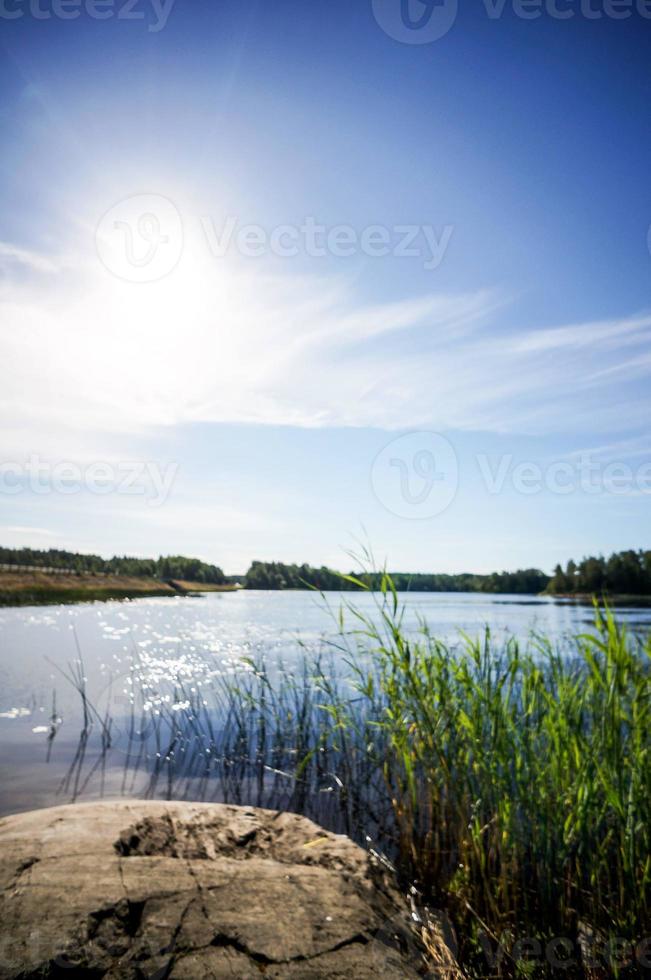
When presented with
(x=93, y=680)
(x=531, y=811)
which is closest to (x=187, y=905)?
(x=531, y=811)

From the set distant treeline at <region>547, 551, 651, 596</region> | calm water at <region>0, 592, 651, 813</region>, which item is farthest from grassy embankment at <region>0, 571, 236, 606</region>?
distant treeline at <region>547, 551, 651, 596</region>

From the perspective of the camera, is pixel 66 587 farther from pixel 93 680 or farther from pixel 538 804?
pixel 538 804

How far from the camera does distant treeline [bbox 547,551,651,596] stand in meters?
52.1

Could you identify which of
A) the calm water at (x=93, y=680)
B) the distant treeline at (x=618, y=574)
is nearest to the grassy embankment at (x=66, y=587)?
the calm water at (x=93, y=680)

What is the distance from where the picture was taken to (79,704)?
14.7 meters

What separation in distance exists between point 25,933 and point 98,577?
2580 inches

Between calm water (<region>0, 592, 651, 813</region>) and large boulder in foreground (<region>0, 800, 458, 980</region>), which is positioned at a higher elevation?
large boulder in foreground (<region>0, 800, 458, 980</region>)

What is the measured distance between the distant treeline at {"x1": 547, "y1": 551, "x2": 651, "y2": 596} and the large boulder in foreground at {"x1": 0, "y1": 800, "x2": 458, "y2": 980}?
50965 millimetres

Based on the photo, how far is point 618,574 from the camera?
5334cm

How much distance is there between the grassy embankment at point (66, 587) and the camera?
4873 cm

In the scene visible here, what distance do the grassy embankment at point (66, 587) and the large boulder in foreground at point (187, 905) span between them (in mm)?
47527

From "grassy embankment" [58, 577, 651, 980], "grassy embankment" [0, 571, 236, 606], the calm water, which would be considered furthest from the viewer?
"grassy embankment" [0, 571, 236, 606]

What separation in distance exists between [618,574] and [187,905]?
56501 millimetres

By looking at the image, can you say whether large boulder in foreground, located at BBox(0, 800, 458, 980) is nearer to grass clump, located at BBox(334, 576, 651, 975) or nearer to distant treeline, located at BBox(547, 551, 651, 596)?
grass clump, located at BBox(334, 576, 651, 975)
